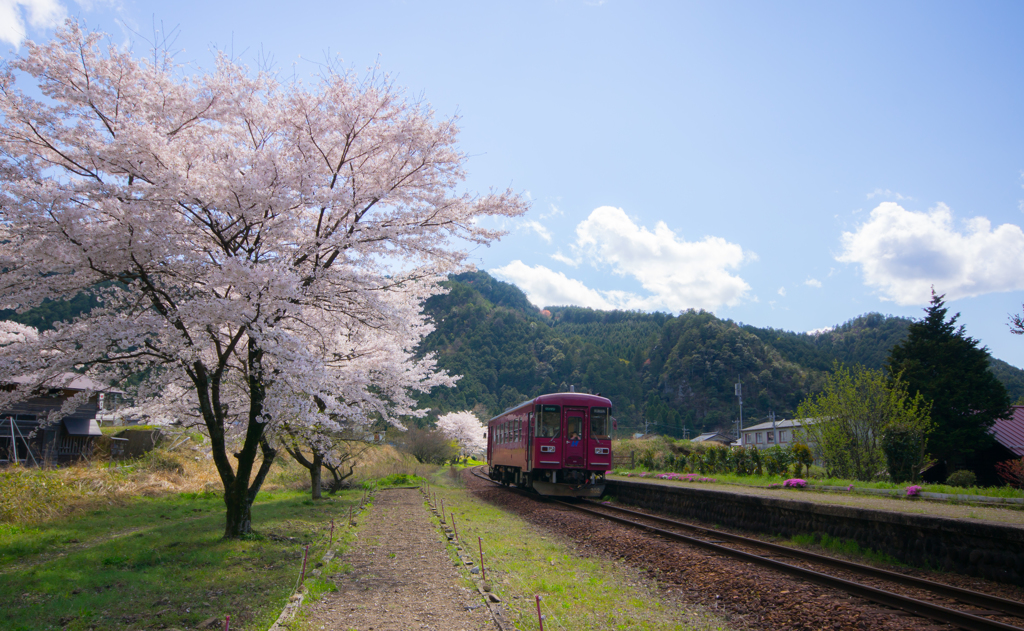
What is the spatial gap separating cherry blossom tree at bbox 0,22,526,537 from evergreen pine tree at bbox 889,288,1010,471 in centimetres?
2590

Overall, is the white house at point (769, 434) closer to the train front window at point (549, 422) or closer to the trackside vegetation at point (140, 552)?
the train front window at point (549, 422)

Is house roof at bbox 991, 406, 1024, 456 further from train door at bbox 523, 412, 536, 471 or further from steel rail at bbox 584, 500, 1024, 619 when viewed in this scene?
steel rail at bbox 584, 500, 1024, 619

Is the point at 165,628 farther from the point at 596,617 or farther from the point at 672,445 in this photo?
the point at 672,445

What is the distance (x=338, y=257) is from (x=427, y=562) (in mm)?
4682

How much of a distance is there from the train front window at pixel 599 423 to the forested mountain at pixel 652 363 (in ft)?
199

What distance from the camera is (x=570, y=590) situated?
238 inches

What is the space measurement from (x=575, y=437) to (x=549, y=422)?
85cm

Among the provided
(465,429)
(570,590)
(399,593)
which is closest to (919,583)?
(570,590)

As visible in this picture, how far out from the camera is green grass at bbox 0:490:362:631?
192 inches

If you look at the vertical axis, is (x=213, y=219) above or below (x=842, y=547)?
above

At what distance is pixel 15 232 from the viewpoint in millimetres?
6957

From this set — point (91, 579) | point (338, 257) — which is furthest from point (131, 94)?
point (91, 579)

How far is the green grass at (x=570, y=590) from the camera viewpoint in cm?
493

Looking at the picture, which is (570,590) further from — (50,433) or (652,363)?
(652,363)
